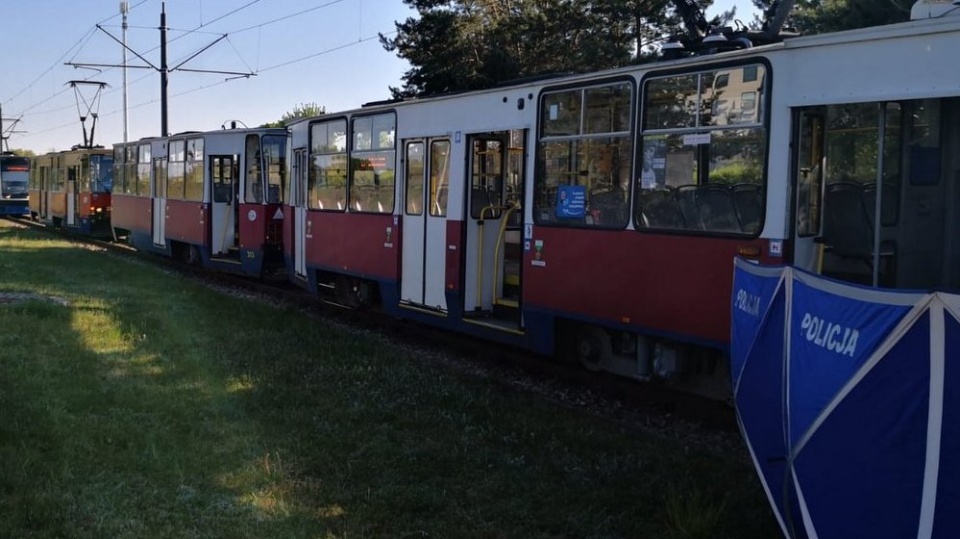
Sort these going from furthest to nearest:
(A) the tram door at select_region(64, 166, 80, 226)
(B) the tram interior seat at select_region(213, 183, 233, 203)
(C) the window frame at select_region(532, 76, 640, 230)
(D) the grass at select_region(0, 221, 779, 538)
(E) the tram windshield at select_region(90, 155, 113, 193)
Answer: (A) the tram door at select_region(64, 166, 80, 226) → (E) the tram windshield at select_region(90, 155, 113, 193) → (B) the tram interior seat at select_region(213, 183, 233, 203) → (C) the window frame at select_region(532, 76, 640, 230) → (D) the grass at select_region(0, 221, 779, 538)

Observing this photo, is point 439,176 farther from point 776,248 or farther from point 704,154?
point 776,248

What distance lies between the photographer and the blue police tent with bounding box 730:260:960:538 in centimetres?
295

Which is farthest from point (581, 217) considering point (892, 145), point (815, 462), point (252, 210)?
point (252, 210)

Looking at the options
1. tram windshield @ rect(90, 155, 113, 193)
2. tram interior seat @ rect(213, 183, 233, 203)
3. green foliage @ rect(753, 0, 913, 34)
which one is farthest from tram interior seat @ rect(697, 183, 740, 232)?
tram windshield @ rect(90, 155, 113, 193)

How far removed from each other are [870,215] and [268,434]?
185 inches

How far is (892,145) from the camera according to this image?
22.1ft

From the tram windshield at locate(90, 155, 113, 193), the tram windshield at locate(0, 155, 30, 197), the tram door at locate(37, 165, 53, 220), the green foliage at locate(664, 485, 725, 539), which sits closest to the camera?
the green foliage at locate(664, 485, 725, 539)

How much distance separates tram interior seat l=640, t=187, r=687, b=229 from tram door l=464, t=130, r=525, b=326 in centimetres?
267

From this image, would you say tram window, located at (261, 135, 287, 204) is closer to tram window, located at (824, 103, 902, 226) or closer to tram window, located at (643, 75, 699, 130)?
tram window, located at (643, 75, 699, 130)

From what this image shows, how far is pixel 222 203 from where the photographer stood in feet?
62.3

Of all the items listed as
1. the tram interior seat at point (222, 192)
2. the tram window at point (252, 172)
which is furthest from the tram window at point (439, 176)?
the tram interior seat at point (222, 192)

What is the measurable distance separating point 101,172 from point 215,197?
12.3 metres

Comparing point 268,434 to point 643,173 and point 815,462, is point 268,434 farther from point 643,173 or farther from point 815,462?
point 815,462

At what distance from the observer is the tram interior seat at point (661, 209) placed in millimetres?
7574
